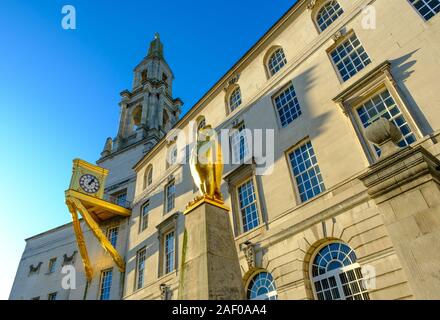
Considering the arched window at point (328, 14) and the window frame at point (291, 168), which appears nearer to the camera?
the window frame at point (291, 168)

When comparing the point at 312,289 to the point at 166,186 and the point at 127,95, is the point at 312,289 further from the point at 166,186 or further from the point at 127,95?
the point at 127,95

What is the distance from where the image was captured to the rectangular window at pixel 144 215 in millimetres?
24078

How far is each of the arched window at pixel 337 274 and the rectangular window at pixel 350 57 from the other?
24.7ft

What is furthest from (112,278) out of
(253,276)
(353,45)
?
(353,45)

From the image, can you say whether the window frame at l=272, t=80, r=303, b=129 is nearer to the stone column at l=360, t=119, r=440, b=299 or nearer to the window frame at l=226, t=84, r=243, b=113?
the window frame at l=226, t=84, r=243, b=113

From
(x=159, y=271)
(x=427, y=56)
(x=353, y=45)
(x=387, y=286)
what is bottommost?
(x=387, y=286)

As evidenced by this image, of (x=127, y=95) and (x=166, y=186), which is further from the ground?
(x=127, y=95)

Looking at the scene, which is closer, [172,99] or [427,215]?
[427,215]

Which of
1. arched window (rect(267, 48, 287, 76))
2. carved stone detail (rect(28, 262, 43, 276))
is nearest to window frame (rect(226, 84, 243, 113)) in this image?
arched window (rect(267, 48, 287, 76))

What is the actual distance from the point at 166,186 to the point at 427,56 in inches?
696

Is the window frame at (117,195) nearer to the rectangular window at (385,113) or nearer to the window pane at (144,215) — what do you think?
the window pane at (144,215)

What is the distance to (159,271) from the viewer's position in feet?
62.5

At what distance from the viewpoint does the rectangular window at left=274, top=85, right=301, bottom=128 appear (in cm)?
1506

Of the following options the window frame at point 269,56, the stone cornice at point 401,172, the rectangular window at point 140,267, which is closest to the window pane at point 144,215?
the rectangular window at point 140,267
